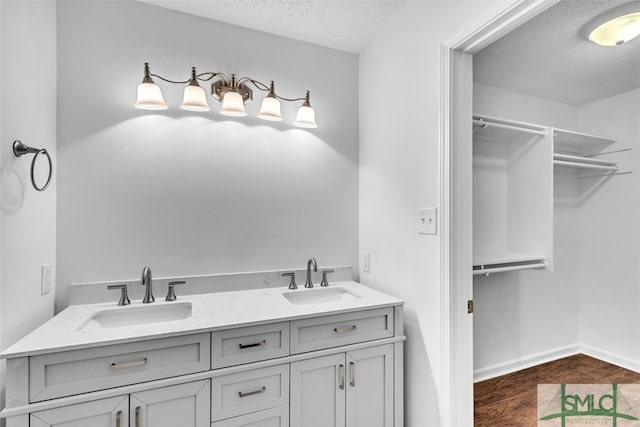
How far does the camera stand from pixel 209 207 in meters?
1.82

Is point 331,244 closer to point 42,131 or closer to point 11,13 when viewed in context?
point 42,131

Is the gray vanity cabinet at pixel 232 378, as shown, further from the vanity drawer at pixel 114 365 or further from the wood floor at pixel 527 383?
the wood floor at pixel 527 383

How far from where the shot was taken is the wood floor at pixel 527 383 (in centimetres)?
194

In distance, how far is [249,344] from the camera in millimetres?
1319

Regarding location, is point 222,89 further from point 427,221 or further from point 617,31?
point 617,31

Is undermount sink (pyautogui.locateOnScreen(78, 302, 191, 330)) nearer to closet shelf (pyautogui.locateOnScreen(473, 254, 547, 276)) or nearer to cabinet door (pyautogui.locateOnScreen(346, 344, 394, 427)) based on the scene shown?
cabinet door (pyautogui.locateOnScreen(346, 344, 394, 427))

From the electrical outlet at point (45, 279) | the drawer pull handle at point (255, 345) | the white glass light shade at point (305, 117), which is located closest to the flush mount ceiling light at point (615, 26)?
the white glass light shade at point (305, 117)

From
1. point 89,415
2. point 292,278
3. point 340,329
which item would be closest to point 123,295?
point 89,415

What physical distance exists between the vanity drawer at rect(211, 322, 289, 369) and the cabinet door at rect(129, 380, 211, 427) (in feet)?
0.39

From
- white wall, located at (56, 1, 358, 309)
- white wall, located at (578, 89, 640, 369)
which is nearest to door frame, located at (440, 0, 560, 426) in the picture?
white wall, located at (56, 1, 358, 309)

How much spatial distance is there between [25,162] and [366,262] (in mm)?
1834

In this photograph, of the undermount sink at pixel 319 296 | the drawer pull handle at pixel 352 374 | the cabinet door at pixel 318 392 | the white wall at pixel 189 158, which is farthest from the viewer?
the undermount sink at pixel 319 296

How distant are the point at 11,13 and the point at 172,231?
3.56 feet

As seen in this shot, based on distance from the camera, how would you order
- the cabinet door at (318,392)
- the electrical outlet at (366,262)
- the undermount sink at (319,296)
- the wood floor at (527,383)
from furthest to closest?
the electrical outlet at (366,262) → the wood floor at (527,383) → the undermount sink at (319,296) → the cabinet door at (318,392)
